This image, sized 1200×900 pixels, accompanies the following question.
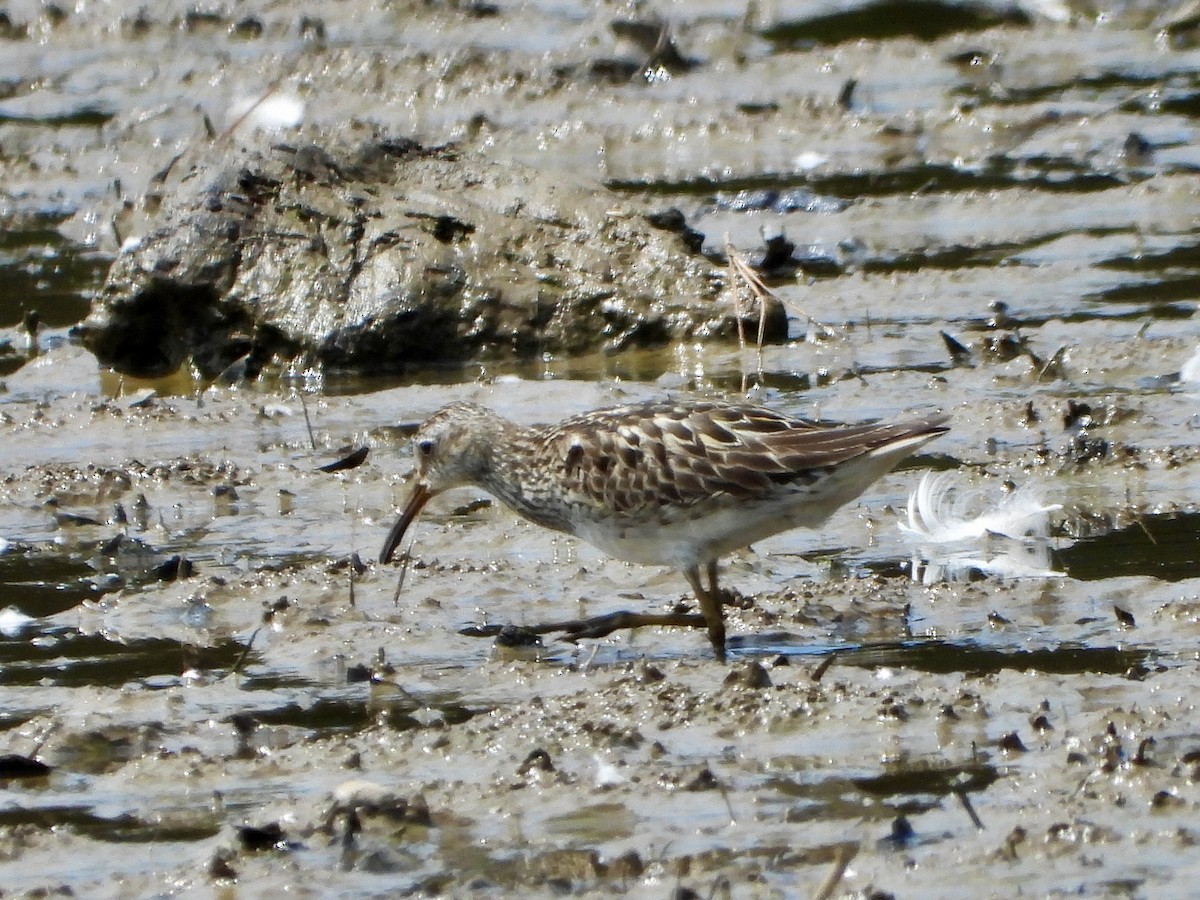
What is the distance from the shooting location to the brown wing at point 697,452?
7.00 m

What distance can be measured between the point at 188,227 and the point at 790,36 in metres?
8.35

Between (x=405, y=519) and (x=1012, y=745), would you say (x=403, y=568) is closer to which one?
(x=405, y=519)

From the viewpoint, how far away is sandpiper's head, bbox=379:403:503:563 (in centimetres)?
797

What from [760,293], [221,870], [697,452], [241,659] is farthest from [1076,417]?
[221,870]

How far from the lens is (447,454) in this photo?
8.08 m

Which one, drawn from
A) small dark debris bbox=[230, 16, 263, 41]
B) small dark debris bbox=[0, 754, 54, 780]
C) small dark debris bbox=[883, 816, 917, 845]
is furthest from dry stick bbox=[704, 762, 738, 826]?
small dark debris bbox=[230, 16, 263, 41]

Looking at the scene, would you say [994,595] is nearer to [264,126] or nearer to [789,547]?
[789,547]

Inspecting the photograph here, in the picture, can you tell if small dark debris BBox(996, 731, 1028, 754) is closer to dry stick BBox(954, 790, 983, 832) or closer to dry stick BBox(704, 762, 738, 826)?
dry stick BBox(954, 790, 983, 832)

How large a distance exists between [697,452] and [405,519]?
4.72ft

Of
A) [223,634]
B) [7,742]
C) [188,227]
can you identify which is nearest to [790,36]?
[188,227]

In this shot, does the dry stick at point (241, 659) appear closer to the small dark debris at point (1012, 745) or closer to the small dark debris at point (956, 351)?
the small dark debris at point (1012, 745)

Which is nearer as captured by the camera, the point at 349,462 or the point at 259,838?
the point at 259,838

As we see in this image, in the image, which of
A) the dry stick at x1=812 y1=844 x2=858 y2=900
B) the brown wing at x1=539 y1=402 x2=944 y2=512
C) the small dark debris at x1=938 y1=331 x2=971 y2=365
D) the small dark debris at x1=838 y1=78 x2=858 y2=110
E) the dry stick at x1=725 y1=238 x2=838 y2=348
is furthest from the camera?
the small dark debris at x1=838 y1=78 x2=858 y2=110

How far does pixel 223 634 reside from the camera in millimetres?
7359
